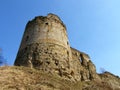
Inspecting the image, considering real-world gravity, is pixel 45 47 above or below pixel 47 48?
above

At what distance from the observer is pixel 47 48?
26750 mm

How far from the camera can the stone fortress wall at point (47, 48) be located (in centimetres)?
2554

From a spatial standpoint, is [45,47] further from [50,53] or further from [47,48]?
[50,53]

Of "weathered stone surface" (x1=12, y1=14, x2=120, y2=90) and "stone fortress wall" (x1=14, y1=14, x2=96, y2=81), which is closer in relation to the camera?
Result: "weathered stone surface" (x1=12, y1=14, x2=120, y2=90)

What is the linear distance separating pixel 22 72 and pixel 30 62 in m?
3.82

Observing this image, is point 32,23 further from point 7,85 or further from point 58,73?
point 7,85

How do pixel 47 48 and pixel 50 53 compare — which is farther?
pixel 47 48

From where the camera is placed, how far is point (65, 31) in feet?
99.9

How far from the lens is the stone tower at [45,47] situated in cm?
2556

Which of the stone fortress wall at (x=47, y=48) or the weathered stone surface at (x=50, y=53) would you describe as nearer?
the weathered stone surface at (x=50, y=53)

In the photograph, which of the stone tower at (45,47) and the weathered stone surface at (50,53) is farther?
the stone tower at (45,47)

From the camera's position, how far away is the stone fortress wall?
25.5 m

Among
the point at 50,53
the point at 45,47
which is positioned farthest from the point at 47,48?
the point at 50,53

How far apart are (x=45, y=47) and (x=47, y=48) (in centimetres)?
25
